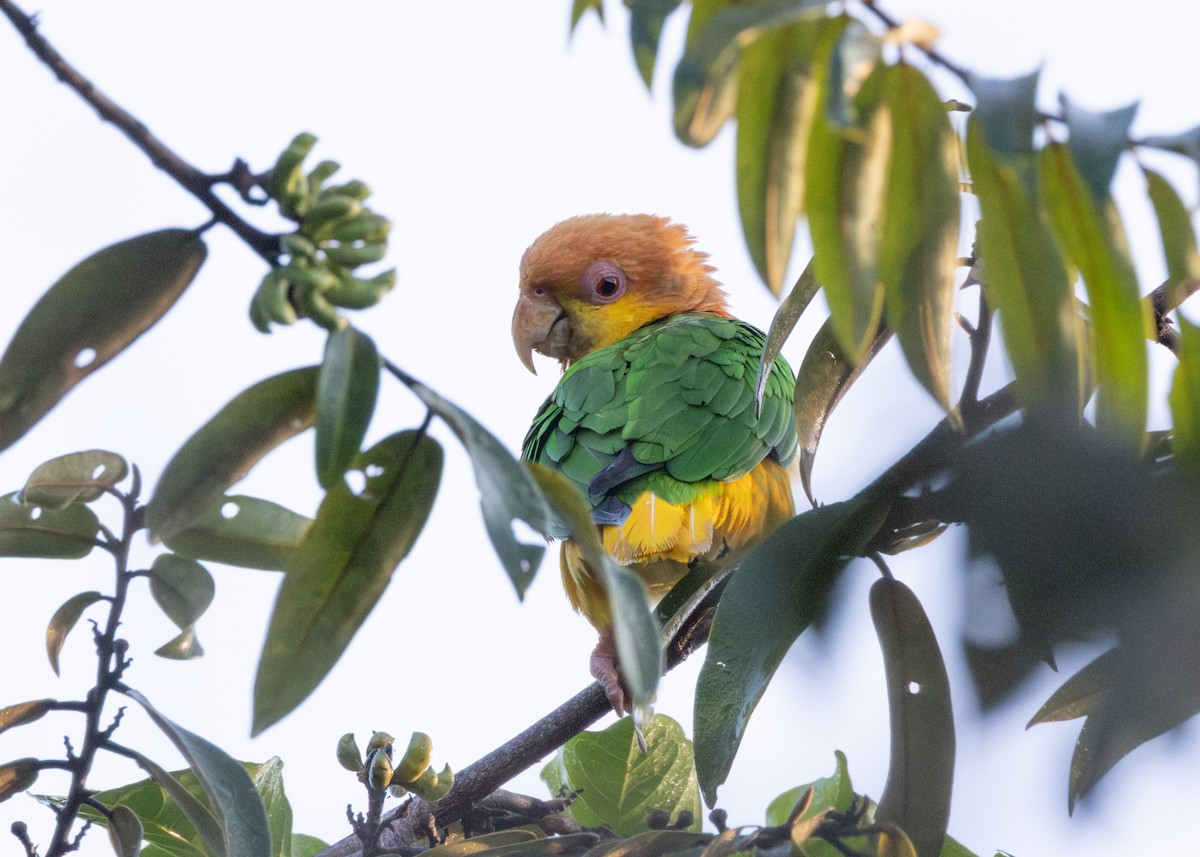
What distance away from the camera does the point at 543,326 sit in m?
3.57

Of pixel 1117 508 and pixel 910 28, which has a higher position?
pixel 910 28

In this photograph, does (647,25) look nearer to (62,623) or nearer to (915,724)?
(915,724)

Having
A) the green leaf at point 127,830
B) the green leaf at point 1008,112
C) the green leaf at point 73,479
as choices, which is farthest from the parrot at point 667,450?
the green leaf at point 1008,112

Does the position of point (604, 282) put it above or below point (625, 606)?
above

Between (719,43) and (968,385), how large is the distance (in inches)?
27.3

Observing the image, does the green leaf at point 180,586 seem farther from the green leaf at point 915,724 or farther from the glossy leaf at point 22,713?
the green leaf at point 915,724

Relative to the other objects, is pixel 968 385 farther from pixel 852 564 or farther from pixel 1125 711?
pixel 1125 711

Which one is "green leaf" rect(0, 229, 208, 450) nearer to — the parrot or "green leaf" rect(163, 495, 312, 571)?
"green leaf" rect(163, 495, 312, 571)

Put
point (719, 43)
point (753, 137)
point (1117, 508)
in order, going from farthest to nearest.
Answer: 1. point (1117, 508)
2. point (753, 137)
3. point (719, 43)

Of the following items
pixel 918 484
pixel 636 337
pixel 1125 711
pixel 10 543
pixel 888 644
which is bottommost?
pixel 1125 711

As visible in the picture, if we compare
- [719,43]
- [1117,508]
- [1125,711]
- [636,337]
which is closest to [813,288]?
[1117,508]

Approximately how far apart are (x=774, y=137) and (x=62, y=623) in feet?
3.19

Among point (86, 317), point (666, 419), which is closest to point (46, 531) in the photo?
point (86, 317)

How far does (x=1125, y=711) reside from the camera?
1.05 m
